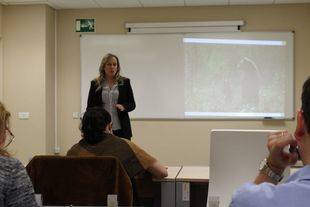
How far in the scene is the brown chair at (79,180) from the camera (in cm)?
243

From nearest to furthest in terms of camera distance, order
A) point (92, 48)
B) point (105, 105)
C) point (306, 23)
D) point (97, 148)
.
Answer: point (97, 148) → point (105, 105) → point (306, 23) → point (92, 48)

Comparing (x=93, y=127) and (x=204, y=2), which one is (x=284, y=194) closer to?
(x=93, y=127)

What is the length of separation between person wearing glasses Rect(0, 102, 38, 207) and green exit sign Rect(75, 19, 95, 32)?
5043mm

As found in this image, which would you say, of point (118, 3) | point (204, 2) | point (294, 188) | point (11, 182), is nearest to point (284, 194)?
point (294, 188)

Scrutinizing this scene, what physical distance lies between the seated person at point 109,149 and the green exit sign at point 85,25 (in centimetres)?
398

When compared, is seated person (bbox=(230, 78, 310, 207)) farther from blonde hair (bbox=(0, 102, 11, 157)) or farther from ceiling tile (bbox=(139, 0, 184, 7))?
ceiling tile (bbox=(139, 0, 184, 7))

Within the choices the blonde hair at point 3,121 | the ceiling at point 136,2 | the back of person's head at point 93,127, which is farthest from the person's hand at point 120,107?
the blonde hair at point 3,121

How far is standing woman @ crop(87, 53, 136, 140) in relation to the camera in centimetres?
429

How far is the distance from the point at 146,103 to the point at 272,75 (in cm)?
177

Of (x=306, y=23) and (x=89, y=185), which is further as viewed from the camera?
(x=306, y=23)

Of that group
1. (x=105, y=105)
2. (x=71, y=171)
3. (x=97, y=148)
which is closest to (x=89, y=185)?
(x=71, y=171)

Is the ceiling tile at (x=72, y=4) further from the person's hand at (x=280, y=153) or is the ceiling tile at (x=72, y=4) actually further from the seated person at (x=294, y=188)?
the seated person at (x=294, y=188)

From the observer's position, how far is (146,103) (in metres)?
6.43

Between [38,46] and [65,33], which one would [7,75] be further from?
[65,33]
